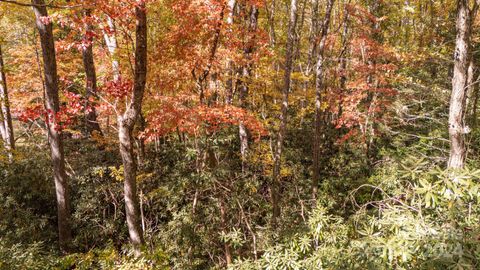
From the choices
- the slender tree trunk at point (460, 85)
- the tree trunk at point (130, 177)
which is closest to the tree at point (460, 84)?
the slender tree trunk at point (460, 85)

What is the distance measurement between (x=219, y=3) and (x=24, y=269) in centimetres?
678

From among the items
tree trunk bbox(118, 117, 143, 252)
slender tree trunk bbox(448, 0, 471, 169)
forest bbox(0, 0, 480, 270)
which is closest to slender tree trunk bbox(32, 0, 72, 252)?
forest bbox(0, 0, 480, 270)

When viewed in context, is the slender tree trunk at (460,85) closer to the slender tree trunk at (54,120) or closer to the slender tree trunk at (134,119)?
the slender tree trunk at (134,119)

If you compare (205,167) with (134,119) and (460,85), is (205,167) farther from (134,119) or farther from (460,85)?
(460,85)

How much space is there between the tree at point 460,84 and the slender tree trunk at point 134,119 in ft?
17.0

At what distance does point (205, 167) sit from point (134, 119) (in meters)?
3.03

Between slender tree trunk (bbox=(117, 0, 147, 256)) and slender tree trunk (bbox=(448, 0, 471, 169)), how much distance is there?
17.0 feet

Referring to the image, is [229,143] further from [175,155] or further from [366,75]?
[366,75]

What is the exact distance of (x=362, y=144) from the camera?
12.8 meters

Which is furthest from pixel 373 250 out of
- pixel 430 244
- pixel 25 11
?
pixel 25 11

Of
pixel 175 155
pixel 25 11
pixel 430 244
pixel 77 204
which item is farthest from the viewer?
pixel 175 155

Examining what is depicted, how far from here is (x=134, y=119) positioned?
564 centimetres

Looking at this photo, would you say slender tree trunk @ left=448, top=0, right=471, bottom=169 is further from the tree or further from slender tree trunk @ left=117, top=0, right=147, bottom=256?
slender tree trunk @ left=117, top=0, right=147, bottom=256

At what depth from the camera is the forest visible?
384 cm
